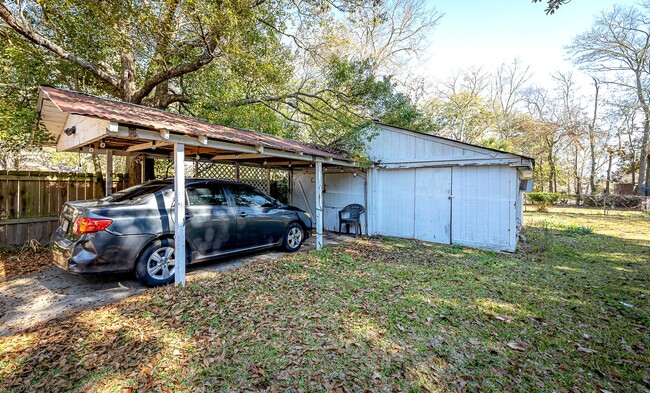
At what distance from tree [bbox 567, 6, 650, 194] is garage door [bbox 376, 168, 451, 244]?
22.8 m

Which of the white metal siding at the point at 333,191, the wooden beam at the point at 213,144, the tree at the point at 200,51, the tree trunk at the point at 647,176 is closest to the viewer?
the wooden beam at the point at 213,144

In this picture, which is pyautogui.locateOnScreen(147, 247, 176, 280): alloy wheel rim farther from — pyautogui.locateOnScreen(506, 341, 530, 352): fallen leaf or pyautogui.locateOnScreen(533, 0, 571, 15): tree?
pyautogui.locateOnScreen(533, 0, 571, 15): tree

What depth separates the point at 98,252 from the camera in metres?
3.48

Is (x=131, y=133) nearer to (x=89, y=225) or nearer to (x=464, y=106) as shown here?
(x=89, y=225)

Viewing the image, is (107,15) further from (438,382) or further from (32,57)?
(438,382)

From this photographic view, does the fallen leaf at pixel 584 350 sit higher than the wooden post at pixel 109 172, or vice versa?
the wooden post at pixel 109 172

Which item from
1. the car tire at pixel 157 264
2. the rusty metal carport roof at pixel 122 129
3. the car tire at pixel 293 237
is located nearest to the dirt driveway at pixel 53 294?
the car tire at pixel 157 264

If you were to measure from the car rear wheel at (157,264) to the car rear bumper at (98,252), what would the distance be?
13 cm

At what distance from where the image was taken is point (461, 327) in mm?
3094

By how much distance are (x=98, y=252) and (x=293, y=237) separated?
3.39 meters

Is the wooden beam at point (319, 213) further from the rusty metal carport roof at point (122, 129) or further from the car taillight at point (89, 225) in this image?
the car taillight at point (89, 225)

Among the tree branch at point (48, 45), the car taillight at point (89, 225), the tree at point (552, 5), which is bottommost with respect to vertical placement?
the car taillight at point (89, 225)

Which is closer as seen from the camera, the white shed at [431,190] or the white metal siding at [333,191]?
the white shed at [431,190]

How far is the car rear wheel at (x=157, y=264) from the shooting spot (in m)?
3.84
